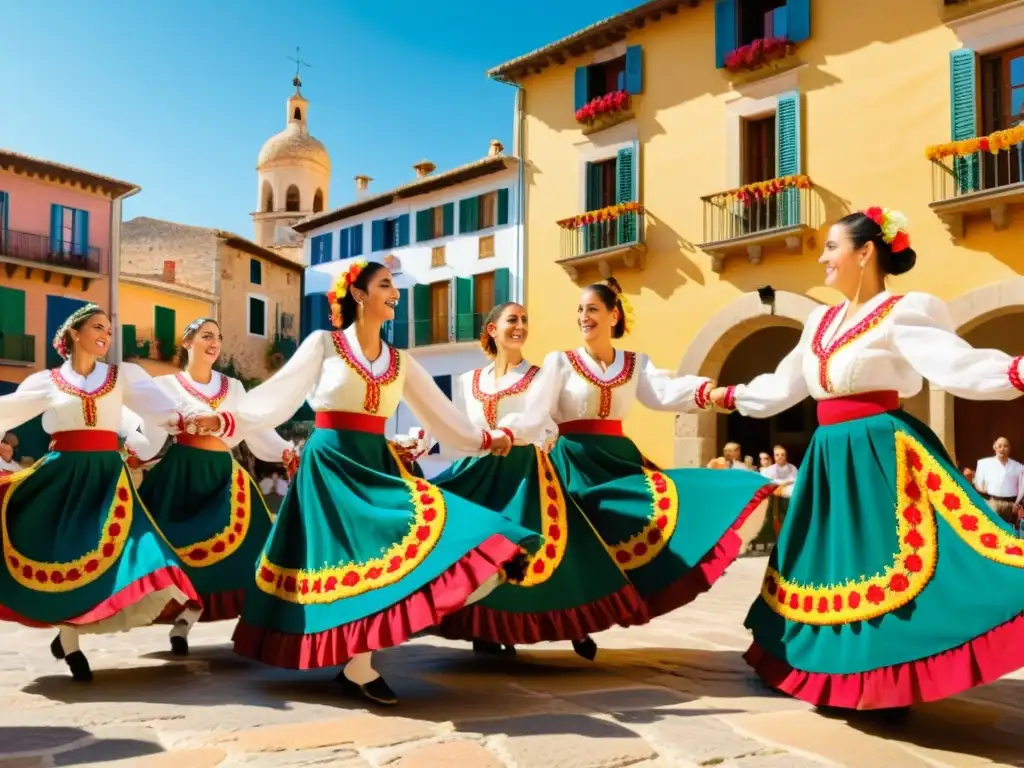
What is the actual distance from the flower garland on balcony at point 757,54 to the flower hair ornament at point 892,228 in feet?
40.2

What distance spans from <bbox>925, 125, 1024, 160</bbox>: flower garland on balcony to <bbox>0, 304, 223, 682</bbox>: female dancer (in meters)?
11.0

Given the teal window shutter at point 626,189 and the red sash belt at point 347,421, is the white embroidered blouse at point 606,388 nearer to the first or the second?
the red sash belt at point 347,421

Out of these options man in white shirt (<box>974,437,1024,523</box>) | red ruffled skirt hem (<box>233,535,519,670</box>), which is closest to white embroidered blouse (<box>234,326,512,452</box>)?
red ruffled skirt hem (<box>233,535,519,670</box>)

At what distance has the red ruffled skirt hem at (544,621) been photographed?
470 cm

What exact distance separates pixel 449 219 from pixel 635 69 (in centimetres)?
689

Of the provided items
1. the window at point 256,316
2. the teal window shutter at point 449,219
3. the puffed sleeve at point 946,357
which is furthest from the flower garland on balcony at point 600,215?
the window at point 256,316

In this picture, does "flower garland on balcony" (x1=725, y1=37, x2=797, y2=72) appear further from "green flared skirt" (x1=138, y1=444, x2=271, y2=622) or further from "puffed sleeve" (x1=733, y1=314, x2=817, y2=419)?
"green flared skirt" (x1=138, y1=444, x2=271, y2=622)

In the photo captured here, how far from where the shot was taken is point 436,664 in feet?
16.8

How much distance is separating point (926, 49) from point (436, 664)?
39.5 ft

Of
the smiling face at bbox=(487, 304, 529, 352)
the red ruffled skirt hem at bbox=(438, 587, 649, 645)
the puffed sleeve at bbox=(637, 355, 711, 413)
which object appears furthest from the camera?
the smiling face at bbox=(487, 304, 529, 352)

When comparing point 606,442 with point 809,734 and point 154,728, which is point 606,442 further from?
point 154,728

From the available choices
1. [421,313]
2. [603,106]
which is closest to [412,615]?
[603,106]

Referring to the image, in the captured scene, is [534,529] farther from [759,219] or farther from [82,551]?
[759,219]

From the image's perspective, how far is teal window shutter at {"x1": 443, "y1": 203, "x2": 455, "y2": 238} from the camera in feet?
77.0
